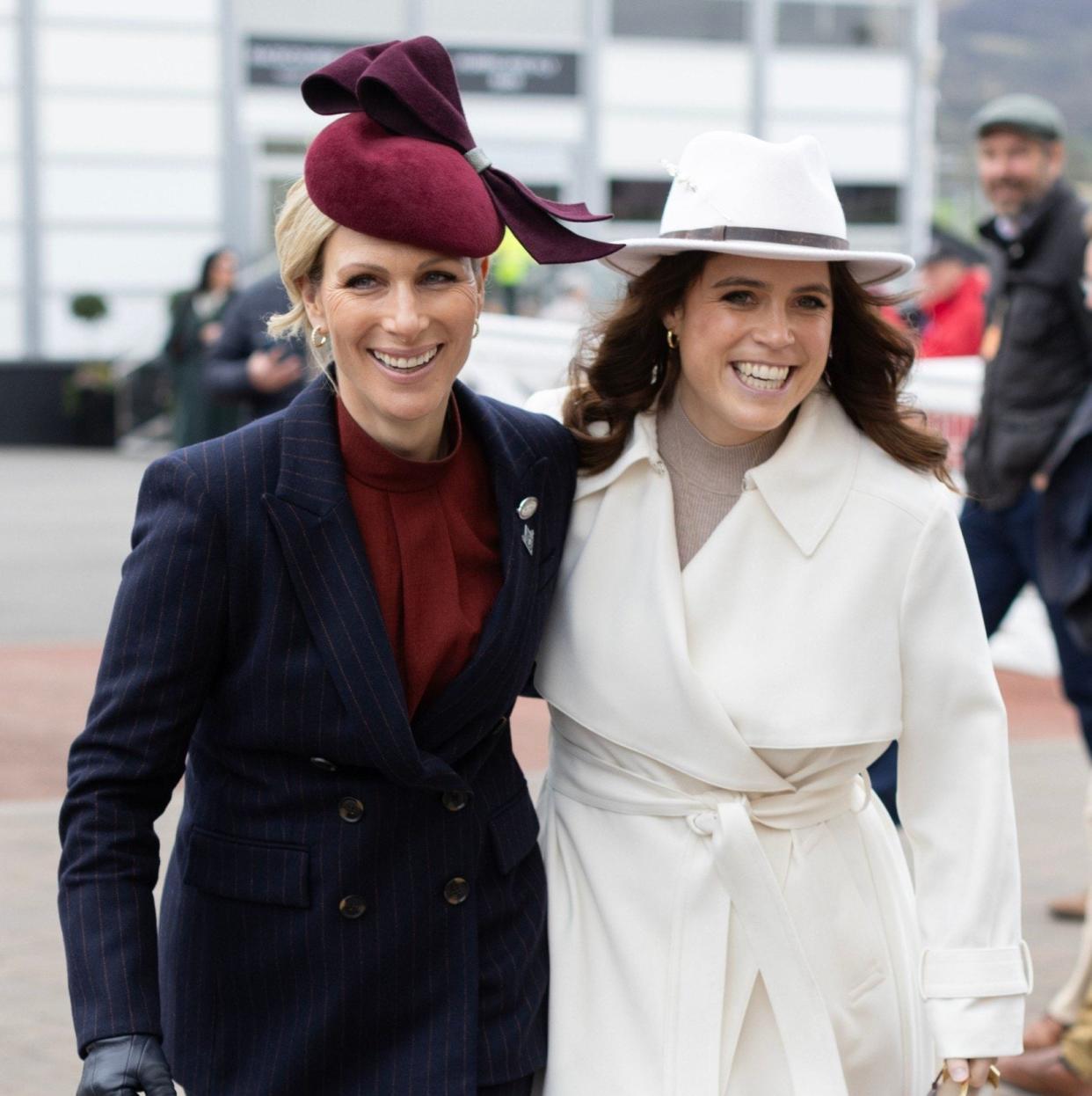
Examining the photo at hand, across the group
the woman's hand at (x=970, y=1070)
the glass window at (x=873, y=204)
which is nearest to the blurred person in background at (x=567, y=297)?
the glass window at (x=873, y=204)

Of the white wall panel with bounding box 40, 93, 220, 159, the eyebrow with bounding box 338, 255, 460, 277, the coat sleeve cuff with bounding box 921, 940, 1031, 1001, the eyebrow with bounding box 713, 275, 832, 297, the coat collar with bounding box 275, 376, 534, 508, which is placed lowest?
the coat sleeve cuff with bounding box 921, 940, 1031, 1001

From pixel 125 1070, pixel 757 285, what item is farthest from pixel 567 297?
pixel 125 1070

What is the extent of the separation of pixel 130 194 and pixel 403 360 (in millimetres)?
22295

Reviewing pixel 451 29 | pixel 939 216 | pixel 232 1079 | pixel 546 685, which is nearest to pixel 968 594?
pixel 546 685

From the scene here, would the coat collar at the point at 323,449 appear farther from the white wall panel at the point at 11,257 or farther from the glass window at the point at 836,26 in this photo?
the glass window at the point at 836,26

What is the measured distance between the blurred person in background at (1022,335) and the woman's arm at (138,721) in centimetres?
395

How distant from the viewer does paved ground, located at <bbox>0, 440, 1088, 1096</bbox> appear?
15.4 feet

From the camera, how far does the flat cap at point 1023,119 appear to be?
20.5 ft

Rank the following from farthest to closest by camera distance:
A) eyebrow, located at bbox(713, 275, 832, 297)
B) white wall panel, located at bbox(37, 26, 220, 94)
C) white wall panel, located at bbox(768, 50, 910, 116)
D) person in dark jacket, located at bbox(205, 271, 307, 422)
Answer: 1. white wall panel, located at bbox(768, 50, 910, 116)
2. white wall panel, located at bbox(37, 26, 220, 94)
3. person in dark jacket, located at bbox(205, 271, 307, 422)
4. eyebrow, located at bbox(713, 275, 832, 297)

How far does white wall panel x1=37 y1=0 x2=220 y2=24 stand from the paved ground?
451 inches

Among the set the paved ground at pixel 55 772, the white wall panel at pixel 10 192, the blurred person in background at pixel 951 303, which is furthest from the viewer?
the white wall panel at pixel 10 192

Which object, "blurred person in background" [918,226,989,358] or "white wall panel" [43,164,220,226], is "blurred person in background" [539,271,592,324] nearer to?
"white wall panel" [43,164,220,226]

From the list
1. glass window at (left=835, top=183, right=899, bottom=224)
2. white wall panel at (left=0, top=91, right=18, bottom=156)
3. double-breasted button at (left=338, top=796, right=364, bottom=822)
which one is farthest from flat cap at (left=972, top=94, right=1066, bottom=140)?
glass window at (left=835, top=183, right=899, bottom=224)

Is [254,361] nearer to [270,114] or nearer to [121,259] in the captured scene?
[270,114]
